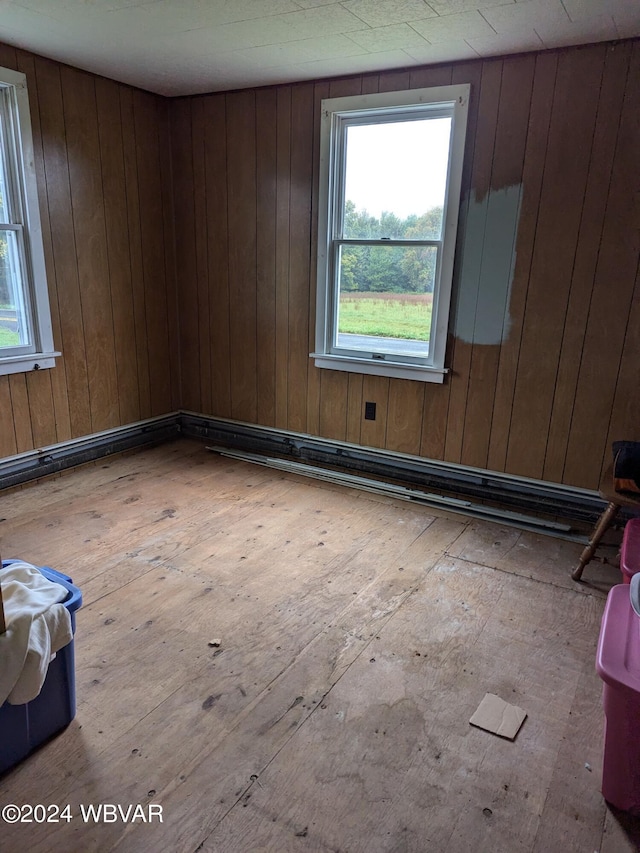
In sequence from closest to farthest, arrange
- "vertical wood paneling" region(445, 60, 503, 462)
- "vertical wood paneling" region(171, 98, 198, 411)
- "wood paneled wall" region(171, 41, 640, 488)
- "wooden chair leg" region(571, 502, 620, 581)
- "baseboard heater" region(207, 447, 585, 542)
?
"wooden chair leg" region(571, 502, 620, 581), "wood paneled wall" region(171, 41, 640, 488), "vertical wood paneling" region(445, 60, 503, 462), "baseboard heater" region(207, 447, 585, 542), "vertical wood paneling" region(171, 98, 198, 411)

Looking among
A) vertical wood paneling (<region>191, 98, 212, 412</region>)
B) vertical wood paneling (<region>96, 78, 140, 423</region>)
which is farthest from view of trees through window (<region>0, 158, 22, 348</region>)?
vertical wood paneling (<region>191, 98, 212, 412</region>)

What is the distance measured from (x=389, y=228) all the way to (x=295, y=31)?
112 cm

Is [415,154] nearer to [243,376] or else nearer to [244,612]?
[243,376]

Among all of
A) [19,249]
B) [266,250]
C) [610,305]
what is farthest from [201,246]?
[610,305]

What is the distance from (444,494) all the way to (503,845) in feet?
7.20

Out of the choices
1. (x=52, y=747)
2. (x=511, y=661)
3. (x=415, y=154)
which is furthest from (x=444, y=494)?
(x=52, y=747)

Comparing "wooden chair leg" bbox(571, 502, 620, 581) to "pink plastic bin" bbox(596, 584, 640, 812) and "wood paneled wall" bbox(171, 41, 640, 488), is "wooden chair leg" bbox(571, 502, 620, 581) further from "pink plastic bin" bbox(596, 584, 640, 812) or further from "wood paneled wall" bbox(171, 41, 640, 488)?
"pink plastic bin" bbox(596, 584, 640, 812)

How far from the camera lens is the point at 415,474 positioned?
11.7 feet

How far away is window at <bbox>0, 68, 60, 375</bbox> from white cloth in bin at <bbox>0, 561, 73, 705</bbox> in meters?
2.03

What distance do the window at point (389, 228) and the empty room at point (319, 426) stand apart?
0.02 meters

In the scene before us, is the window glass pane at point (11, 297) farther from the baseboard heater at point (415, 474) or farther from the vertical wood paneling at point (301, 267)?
the baseboard heater at point (415, 474)

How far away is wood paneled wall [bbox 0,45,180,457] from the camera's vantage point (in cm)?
333

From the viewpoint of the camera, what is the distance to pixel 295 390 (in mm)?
3947

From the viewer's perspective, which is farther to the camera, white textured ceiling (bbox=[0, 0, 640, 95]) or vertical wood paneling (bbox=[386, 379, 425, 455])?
vertical wood paneling (bbox=[386, 379, 425, 455])
